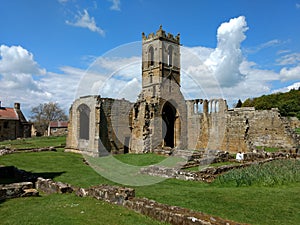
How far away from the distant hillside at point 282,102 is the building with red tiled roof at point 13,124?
5127 cm

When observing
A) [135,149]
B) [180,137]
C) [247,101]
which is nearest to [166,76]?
[180,137]

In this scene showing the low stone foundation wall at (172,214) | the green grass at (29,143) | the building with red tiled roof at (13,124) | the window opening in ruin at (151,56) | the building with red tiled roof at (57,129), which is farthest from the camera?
the building with red tiled roof at (57,129)

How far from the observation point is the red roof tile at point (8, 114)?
3984 centimetres

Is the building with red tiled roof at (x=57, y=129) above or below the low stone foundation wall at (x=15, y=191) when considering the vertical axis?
above

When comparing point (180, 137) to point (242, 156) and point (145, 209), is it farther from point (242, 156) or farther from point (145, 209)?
point (145, 209)

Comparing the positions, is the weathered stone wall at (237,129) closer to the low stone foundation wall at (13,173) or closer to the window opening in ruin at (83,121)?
the window opening in ruin at (83,121)

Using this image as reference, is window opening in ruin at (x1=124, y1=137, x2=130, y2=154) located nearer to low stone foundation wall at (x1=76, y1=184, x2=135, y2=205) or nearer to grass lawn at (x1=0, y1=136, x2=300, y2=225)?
grass lawn at (x1=0, y1=136, x2=300, y2=225)

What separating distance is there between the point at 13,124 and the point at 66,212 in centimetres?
4018

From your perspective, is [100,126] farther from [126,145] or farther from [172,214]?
[172,214]

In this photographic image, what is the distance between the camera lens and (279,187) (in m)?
8.92

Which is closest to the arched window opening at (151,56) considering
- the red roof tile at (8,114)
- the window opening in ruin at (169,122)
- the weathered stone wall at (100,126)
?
the window opening in ruin at (169,122)

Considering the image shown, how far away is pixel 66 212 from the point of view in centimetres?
594

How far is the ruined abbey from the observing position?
72.2 feet

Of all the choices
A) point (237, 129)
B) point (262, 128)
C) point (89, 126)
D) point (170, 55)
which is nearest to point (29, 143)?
point (89, 126)
